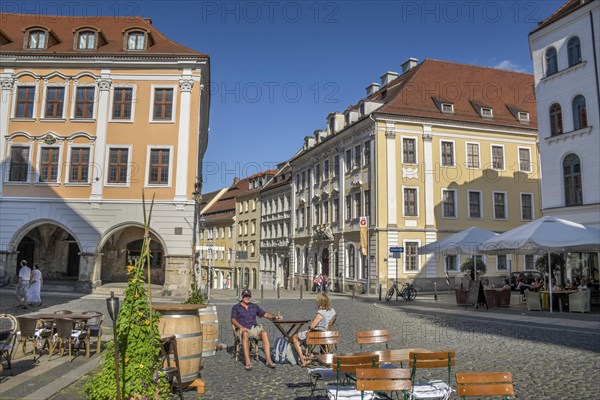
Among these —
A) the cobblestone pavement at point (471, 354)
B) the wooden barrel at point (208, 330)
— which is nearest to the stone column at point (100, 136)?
the cobblestone pavement at point (471, 354)

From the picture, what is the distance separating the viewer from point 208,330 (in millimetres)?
10070

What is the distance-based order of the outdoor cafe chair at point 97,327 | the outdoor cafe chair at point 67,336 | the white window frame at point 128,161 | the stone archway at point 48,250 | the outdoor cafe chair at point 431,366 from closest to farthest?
the outdoor cafe chair at point 431,366, the outdoor cafe chair at point 67,336, the outdoor cafe chair at point 97,327, the white window frame at point 128,161, the stone archway at point 48,250

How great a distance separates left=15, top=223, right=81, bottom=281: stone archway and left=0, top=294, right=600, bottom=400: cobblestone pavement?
13599 mm

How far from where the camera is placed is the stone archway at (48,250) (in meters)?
31.8

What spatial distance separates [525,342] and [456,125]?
26.9 metres

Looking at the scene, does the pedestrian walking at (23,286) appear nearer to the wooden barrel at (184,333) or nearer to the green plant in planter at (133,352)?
the wooden barrel at (184,333)

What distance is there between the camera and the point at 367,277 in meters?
35.1

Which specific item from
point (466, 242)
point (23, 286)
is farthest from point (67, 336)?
point (466, 242)

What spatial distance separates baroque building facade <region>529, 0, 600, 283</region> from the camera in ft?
77.8

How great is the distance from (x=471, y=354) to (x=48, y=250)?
28.9 metres

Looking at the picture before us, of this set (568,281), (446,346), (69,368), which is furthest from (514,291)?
(69,368)

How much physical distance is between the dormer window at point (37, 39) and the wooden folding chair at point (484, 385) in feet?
100.0

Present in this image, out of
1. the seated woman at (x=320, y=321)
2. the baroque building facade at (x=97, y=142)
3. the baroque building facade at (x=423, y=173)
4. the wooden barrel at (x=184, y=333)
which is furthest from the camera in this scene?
the baroque building facade at (x=423, y=173)

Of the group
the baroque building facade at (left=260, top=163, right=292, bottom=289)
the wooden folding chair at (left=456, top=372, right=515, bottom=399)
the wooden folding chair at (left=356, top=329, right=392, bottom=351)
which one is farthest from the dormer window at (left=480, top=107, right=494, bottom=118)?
the wooden folding chair at (left=456, top=372, right=515, bottom=399)
